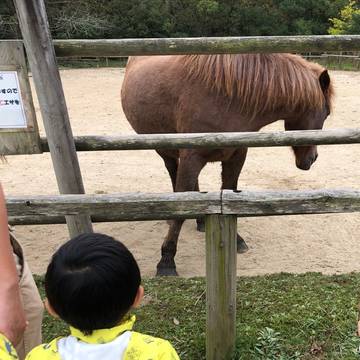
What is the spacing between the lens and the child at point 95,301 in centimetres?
101

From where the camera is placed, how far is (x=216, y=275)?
6.31ft

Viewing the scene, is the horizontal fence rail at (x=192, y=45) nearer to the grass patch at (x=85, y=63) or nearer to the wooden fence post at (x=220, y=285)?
the wooden fence post at (x=220, y=285)

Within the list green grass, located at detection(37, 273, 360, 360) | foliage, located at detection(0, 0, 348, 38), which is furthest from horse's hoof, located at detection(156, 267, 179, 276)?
foliage, located at detection(0, 0, 348, 38)

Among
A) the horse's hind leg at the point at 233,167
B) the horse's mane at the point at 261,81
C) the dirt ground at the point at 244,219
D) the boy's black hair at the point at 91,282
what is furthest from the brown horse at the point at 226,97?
the boy's black hair at the point at 91,282

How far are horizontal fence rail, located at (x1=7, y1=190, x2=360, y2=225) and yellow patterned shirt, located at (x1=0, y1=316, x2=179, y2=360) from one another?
75 centimetres

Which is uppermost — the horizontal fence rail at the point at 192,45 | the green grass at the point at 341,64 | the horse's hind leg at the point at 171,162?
the horizontal fence rail at the point at 192,45

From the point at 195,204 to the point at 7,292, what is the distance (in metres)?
0.88

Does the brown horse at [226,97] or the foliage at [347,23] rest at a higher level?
the brown horse at [226,97]

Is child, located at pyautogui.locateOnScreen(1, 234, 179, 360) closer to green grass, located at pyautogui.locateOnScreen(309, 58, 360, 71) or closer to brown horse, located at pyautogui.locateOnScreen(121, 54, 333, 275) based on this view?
brown horse, located at pyautogui.locateOnScreen(121, 54, 333, 275)

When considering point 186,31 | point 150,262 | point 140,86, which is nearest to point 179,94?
point 140,86

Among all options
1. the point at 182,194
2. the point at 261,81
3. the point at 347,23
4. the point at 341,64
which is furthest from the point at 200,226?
the point at 347,23

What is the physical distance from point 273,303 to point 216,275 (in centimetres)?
80

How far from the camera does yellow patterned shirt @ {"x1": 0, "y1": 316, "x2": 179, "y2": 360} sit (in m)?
1.03

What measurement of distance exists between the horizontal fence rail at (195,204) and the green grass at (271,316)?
0.81 meters
